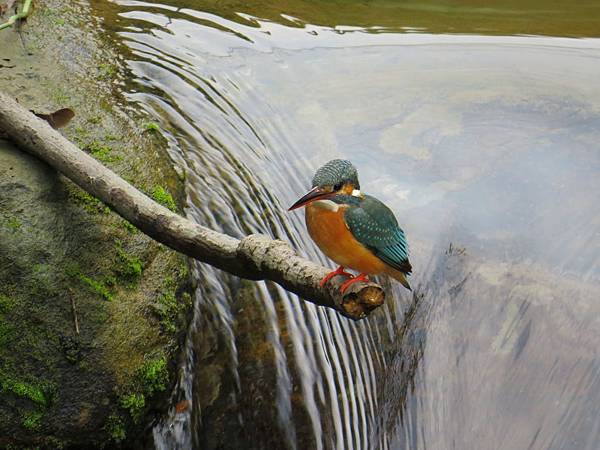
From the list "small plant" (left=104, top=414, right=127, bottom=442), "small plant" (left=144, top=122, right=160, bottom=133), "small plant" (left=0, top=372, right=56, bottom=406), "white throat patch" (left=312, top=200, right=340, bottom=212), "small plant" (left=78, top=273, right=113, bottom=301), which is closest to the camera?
"white throat patch" (left=312, top=200, right=340, bottom=212)

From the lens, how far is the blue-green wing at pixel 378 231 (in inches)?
110

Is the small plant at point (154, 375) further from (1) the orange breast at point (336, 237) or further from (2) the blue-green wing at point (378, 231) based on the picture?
(2) the blue-green wing at point (378, 231)

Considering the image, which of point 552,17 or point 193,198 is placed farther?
point 552,17

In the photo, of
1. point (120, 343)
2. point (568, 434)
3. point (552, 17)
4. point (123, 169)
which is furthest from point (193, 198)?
point (552, 17)

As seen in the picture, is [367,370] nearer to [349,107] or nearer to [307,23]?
[349,107]

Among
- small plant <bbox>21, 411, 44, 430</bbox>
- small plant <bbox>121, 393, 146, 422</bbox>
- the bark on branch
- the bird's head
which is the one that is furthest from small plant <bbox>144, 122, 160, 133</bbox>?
the bird's head

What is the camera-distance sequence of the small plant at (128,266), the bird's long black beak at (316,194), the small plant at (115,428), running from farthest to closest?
the small plant at (128,266)
the small plant at (115,428)
the bird's long black beak at (316,194)

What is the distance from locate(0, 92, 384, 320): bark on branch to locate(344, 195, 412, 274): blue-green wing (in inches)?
10.2

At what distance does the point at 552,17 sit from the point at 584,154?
7.51 ft

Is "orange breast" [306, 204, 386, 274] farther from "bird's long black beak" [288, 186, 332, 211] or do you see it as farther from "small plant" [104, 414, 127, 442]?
"small plant" [104, 414, 127, 442]

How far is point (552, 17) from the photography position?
653 cm

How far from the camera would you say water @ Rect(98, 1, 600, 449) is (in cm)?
352

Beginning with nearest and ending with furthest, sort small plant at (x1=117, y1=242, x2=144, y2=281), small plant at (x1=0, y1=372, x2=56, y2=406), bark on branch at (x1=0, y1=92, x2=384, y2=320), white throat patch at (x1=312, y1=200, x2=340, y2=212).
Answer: bark on branch at (x1=0, y1=92, x2=384, y2=320) → white throat patch at (x1=312, y1=200, x2=340, y2=212) → small plant at (x1=0, y1=372, x2=56, y2=406) → small plant at (x1=117, y1=242, x2=144, y2=281)

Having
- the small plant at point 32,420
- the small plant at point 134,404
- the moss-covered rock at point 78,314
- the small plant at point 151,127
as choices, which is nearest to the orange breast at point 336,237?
the moss-covered rock at point 78,314
